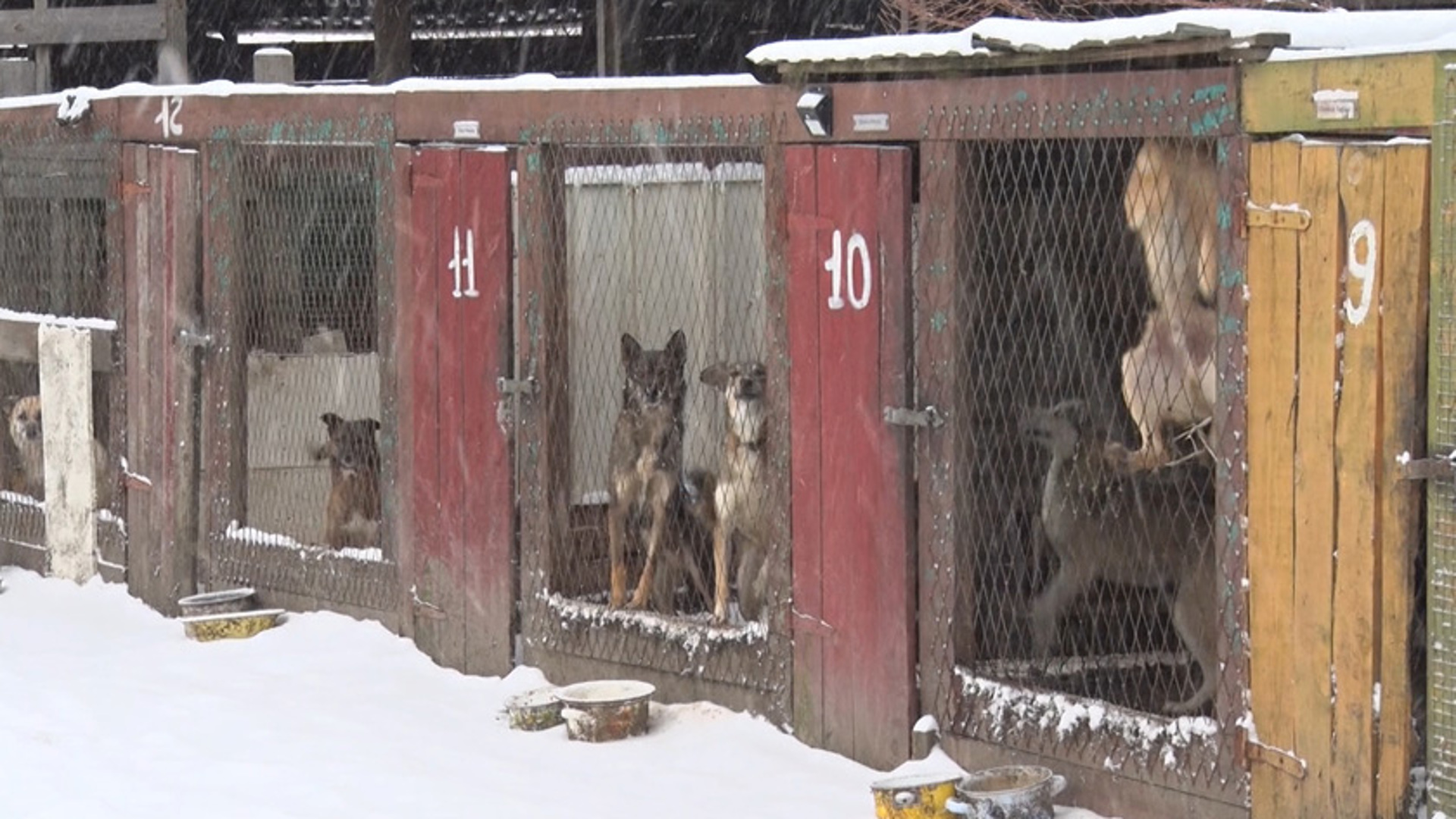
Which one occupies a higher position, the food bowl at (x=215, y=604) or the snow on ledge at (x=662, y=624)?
the snow on ledge at (x=662, y=624)

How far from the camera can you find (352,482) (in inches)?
448

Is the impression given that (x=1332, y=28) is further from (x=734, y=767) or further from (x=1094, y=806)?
(x=734, y=767)

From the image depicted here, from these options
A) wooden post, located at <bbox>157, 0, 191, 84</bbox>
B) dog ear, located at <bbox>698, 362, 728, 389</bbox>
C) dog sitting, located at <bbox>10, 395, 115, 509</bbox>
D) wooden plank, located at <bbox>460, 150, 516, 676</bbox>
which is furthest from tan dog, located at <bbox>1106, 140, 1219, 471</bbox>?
wooden post, located at <bbox>157, 0, 191, 84</bbox>

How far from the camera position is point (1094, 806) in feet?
23.8

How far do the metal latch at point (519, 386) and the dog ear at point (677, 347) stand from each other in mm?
575

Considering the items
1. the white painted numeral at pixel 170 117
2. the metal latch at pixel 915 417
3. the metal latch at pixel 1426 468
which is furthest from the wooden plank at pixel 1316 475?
the white painted numeral at pixel 170 117

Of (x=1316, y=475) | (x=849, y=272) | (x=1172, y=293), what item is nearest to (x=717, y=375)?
(x=849, y=272)

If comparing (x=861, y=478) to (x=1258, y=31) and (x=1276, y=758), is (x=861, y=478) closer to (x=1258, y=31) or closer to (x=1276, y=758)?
(x=1276, y=758)

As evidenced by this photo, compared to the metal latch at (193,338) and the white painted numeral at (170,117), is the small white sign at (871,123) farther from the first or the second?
the white painted numeral at (170,117)

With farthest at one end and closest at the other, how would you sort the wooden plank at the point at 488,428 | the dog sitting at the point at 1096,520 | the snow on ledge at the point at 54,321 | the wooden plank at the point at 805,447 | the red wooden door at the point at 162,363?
the snow on ledge at the point at 54,321 → the red wooden door at the point at 162,363 → the wooden plank at the point at 488,428 → the wooden plank at the point at 805,447 → the dog sitting at the point at 1096,520

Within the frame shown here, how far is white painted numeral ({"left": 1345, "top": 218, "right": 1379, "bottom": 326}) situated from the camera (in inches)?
239

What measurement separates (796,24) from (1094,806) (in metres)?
10.4

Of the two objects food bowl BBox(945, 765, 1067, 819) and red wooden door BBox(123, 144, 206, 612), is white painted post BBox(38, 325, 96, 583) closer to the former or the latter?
red wooden door BBox(123, 144, 206, 612)

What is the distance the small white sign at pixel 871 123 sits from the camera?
7930 mm
